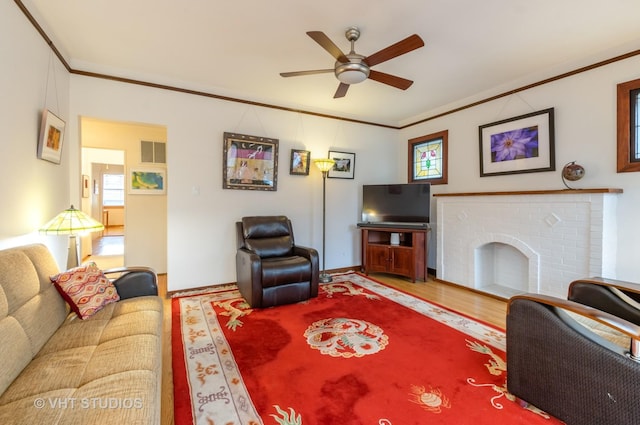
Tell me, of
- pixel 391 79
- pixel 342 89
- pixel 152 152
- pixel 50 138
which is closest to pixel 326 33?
pixel 342 89

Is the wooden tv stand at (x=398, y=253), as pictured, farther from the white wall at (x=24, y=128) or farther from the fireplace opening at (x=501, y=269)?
the white wall at (x=24, y=128)

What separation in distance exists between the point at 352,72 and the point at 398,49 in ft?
1.45

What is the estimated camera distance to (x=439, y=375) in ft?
6.38

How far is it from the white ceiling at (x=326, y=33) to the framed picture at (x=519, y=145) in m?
0.45

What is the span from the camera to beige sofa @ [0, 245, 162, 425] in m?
1.03

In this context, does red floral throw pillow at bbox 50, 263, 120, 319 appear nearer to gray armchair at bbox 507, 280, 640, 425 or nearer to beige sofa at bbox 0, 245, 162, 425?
beige sofa at bbox 0, 245, 162, 425

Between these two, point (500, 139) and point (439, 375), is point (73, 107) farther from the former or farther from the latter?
point (500, 139)

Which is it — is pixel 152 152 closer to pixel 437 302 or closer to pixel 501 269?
pixel 437 302

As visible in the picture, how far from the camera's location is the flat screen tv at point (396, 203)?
430 centimetres

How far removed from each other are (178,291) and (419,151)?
4292 mm

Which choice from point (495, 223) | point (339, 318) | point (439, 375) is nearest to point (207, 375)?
point (339, 318)

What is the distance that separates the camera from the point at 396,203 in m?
4.49

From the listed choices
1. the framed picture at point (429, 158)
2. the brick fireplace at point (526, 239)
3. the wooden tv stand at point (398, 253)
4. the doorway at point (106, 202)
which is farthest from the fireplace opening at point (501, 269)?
the doorway at point (106, 202)

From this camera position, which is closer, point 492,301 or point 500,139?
point 492,301
